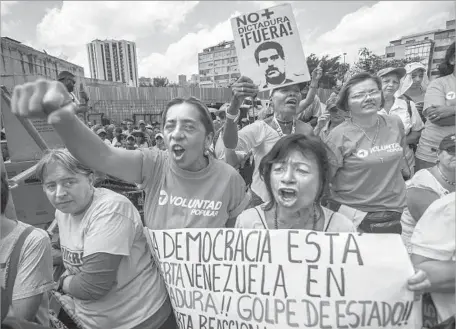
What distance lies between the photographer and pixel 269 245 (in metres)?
1.59

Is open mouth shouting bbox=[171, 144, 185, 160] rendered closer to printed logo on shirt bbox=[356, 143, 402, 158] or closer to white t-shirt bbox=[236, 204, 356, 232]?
white t-shirt bbox=[236, 204, 356, 232]

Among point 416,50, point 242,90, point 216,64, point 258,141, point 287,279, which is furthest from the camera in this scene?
point 216,64

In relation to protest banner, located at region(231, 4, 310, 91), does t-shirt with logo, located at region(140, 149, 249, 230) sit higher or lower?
lower

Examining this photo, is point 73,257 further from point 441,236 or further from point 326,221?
point 441,236

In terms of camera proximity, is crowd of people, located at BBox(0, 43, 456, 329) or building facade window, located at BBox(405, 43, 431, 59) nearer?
crowd of people, located at BBox(0, 43, 456, 329)

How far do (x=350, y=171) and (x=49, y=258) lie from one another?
6.79ft

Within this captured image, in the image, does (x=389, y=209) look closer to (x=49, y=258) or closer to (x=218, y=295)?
(x=218, y=295)

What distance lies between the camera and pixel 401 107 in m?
3.99

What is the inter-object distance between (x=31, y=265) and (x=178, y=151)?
3.11 feet

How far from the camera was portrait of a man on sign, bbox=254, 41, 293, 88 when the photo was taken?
2719 millimetres

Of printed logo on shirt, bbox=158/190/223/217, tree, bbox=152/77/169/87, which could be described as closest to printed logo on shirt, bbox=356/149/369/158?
printed logo on shirt, bbox=158/190/223/217

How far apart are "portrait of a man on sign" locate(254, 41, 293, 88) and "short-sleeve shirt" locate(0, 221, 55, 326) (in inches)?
73.7

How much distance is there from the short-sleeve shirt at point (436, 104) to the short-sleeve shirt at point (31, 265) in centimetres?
314

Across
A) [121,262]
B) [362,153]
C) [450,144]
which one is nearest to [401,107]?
[362,153]
